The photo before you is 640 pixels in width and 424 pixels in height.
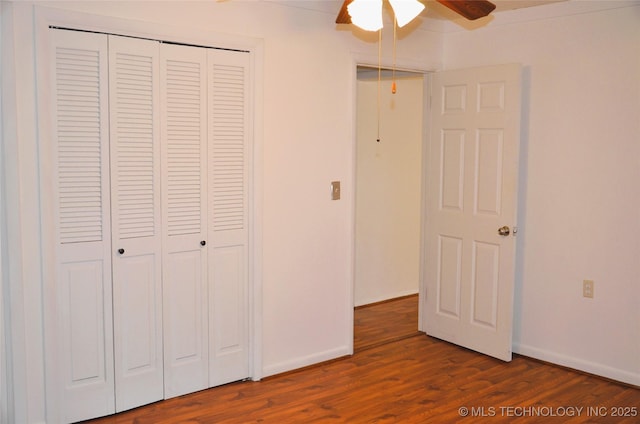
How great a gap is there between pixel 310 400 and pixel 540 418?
1.27 meters

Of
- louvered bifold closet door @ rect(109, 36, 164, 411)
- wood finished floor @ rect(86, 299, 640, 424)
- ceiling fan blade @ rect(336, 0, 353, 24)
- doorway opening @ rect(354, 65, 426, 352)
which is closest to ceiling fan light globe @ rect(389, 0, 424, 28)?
ceiling fan blade @ rect(336, 0, 353, 24)

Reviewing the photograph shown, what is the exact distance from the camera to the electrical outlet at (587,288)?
3838 mm

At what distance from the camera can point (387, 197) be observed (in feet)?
18.8

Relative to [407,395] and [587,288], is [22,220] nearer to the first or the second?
[407,395]

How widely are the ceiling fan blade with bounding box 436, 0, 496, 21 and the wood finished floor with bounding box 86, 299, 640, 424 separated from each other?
2.11 m

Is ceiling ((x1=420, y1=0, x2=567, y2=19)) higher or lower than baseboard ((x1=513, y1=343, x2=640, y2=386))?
higher

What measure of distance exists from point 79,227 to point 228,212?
86 centimetres

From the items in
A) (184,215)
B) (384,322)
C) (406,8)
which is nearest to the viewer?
(406,8)

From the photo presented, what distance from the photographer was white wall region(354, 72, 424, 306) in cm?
550

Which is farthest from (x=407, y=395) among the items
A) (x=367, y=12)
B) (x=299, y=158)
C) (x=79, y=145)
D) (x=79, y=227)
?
(x=79, y=145)

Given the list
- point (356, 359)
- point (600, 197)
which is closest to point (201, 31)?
point (356, 359)

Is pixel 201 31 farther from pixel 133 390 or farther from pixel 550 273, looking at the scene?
pixel 550 273

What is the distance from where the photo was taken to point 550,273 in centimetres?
404

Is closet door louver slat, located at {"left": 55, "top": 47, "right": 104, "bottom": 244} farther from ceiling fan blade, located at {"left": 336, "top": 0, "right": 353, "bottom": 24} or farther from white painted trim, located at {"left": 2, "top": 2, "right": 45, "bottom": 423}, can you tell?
ceiling fan blade, located at {"left": 336, "top": 0, "right": 353, "bottom": 24}
